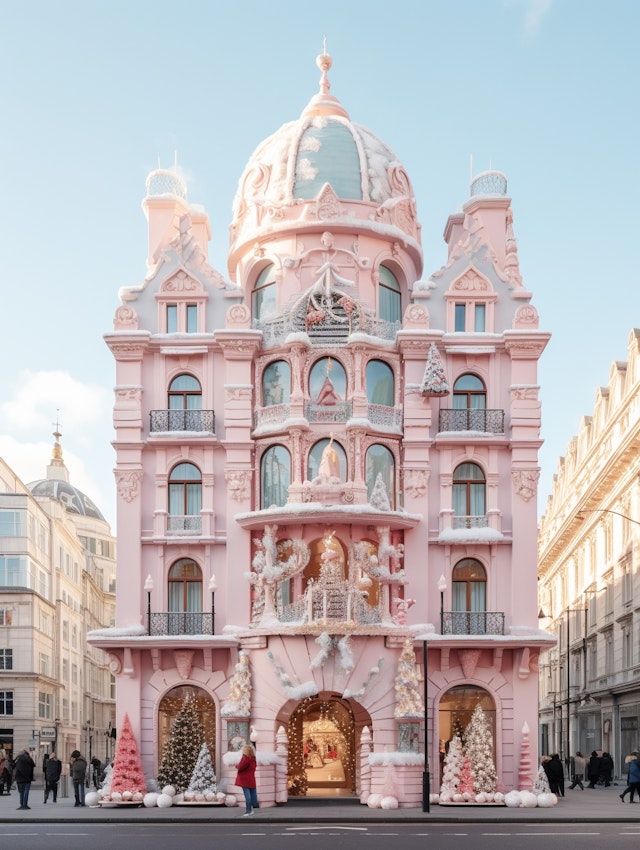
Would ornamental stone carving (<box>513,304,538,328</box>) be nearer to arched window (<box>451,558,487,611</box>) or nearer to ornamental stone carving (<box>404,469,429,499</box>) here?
ornamental stone carving (<box>404,469,429,499</box>)

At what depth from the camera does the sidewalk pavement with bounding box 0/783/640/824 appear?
1355 inches

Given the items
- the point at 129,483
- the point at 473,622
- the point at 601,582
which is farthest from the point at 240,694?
the point at 601,582

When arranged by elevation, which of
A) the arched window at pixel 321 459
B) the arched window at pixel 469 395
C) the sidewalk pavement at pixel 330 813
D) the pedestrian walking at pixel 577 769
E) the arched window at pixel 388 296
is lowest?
the pedestrian walking at pixel 577 769

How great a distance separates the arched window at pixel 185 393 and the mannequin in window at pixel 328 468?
5199 mm

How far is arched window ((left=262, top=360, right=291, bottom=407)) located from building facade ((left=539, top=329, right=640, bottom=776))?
40.7 feet

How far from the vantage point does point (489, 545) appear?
144 ft

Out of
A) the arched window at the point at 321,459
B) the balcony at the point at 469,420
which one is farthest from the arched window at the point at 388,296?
the arched window at the point at 321,459

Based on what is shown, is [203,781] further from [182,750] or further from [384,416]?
[384,416]

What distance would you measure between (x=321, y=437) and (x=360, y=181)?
383 inches

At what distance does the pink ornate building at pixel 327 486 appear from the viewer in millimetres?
41250

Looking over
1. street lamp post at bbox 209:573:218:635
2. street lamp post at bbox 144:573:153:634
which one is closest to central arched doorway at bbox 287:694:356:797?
street lamp post at bbox 209:573:218:635

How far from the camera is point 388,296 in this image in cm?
4684

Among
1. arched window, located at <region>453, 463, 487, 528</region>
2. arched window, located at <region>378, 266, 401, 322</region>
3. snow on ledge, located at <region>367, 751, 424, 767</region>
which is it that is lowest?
Answer: snow on ledge, located at <region>367, 751, 424, 767</region>

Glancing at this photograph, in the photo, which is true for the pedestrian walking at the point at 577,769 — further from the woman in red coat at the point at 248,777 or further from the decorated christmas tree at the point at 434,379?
the woman in red coat at the point at 248,777
